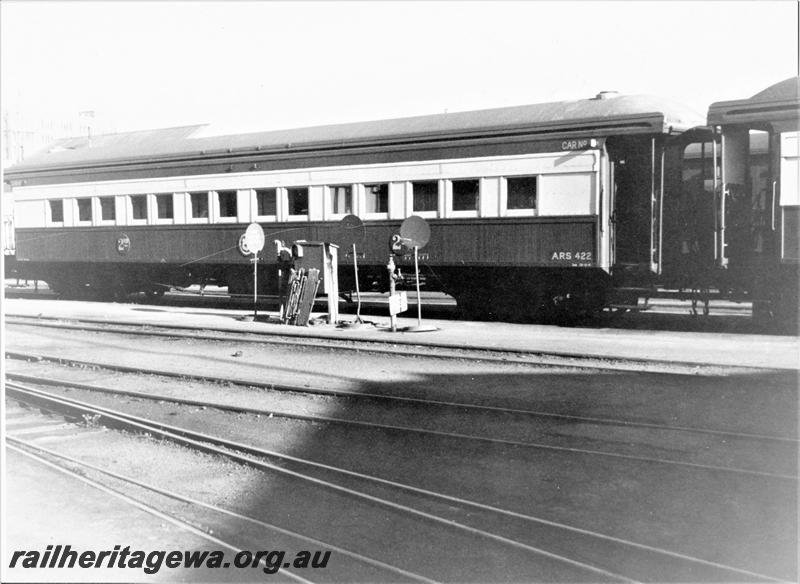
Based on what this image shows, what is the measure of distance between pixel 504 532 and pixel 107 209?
1932 centimetres

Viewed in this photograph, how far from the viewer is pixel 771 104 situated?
1273 cm

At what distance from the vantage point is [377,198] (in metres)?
17.2

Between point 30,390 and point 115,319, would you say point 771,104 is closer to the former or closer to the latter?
point 30,390

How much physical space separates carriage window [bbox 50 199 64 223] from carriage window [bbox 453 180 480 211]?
12378 mm

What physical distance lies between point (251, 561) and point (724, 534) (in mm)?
2761

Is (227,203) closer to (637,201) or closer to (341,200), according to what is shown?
(341,200)

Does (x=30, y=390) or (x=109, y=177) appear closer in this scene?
(x=30, y=390)

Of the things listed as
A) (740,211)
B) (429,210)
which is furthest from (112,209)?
(740,211)

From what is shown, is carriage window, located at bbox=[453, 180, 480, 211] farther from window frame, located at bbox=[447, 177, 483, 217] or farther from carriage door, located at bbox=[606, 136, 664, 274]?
carriage door, located at bbox=[606, 136, 664, 274]

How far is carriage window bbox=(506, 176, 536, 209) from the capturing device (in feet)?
50.4

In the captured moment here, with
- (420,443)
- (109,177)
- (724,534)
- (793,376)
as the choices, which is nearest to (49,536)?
(420,443)

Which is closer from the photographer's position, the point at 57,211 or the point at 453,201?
the point at 453,201

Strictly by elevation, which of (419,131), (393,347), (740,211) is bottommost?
(393,347)

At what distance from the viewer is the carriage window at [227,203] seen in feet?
64.2
